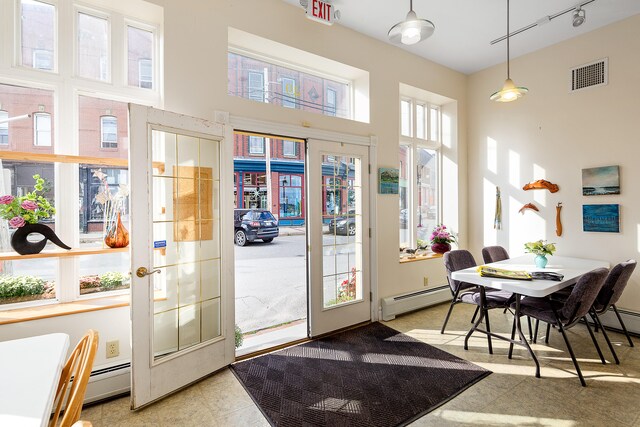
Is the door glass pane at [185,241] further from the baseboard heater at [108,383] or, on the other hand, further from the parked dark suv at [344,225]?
the parked dark suv at [344,225]

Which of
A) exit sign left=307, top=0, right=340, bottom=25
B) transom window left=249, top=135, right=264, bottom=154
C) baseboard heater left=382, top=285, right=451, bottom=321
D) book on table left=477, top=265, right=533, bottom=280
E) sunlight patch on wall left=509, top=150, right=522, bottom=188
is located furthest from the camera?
transom window left=249, top=135, right=264, bottom=154

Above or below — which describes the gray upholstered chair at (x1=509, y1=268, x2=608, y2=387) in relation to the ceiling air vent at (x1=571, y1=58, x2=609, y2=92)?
below

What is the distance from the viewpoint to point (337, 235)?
11.9ft

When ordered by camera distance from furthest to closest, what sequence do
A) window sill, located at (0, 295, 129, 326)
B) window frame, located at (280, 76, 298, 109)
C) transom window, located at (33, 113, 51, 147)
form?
window frame, located at (280, 76, 298, 109) < transom window, located at (33, 113, 51, 147) < window sill, located at (0, 295, 129, 326)

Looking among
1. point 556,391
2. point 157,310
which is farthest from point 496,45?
point 157,310

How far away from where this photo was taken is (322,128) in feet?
11.4

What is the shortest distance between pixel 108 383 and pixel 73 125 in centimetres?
198

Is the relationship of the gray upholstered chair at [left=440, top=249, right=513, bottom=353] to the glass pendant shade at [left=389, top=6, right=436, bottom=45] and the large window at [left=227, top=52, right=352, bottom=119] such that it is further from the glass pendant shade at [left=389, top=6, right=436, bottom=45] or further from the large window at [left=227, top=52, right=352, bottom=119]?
the glass pendant shade at [left=389, top=6, right=436, bottom=45]

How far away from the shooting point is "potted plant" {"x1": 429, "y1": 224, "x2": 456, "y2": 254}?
4531 millimetres

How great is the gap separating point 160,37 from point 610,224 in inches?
200

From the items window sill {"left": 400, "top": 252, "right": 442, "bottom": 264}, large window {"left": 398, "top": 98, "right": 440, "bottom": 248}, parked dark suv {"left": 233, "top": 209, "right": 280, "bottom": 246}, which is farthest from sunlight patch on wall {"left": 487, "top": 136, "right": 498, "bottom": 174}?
parked dark suv {"left": 233, "top": 209, "right": 280, "bottom": 246}

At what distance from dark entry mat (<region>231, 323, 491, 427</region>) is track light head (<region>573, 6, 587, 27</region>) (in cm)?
367

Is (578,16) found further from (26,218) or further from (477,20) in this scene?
(26,218)

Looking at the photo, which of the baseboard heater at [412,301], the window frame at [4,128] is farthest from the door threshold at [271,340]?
the window frame at [4,128]
